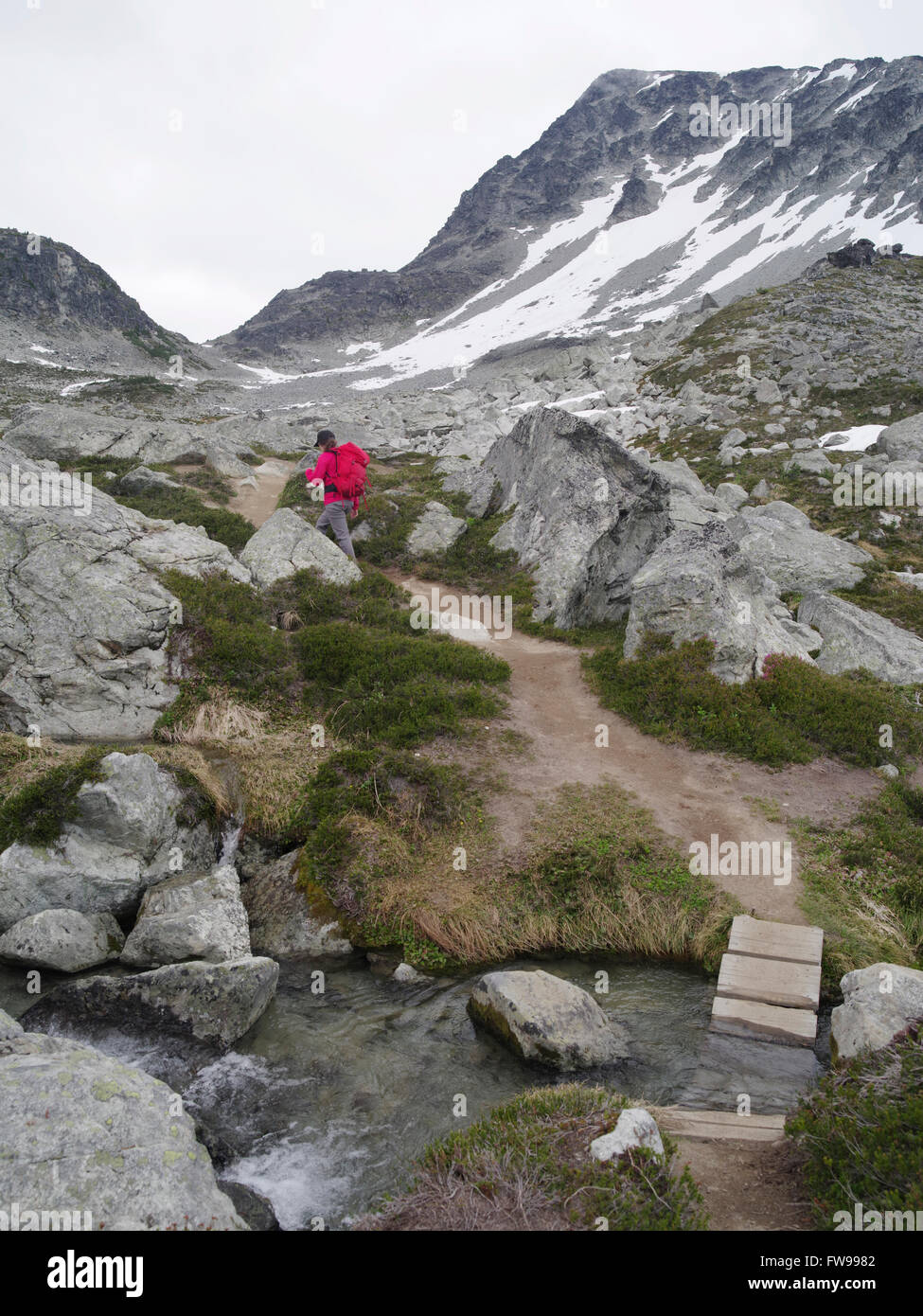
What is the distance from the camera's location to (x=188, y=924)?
925 cm

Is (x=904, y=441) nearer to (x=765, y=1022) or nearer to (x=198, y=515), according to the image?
(x=198, y=515)

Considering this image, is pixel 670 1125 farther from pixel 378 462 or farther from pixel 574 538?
pixel 378 462

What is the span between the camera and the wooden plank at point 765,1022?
8.02 m

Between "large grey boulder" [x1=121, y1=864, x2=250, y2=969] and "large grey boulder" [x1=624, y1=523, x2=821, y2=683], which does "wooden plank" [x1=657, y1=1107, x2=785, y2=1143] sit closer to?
"large grey boulder" [x1=121, y1=864, x2=250, y2=969]

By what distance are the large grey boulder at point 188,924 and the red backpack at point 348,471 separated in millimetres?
13171

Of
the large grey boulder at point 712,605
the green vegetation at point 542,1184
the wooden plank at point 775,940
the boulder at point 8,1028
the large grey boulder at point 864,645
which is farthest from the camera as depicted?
the large grey boulder at point 864,645

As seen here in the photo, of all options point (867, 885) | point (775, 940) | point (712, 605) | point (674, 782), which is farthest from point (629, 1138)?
point (712, 605)

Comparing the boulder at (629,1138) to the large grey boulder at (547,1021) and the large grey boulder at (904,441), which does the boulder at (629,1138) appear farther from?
the large grey boulder at (904,441)

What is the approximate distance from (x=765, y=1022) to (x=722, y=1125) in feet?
6.33

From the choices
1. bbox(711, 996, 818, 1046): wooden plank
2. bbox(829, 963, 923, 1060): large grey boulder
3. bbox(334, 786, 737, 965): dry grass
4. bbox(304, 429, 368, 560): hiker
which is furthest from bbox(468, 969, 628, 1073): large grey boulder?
bbox(304, 429, 368, 560): hiker

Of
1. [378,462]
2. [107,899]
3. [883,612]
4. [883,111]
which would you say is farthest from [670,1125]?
[883,111]

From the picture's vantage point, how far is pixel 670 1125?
6539 millimetres

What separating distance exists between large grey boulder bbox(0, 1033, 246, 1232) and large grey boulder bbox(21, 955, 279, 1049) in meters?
2.00

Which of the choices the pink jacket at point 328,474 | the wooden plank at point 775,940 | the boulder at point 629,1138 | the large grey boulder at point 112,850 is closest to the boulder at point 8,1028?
the large grey boulder at point 112,850
